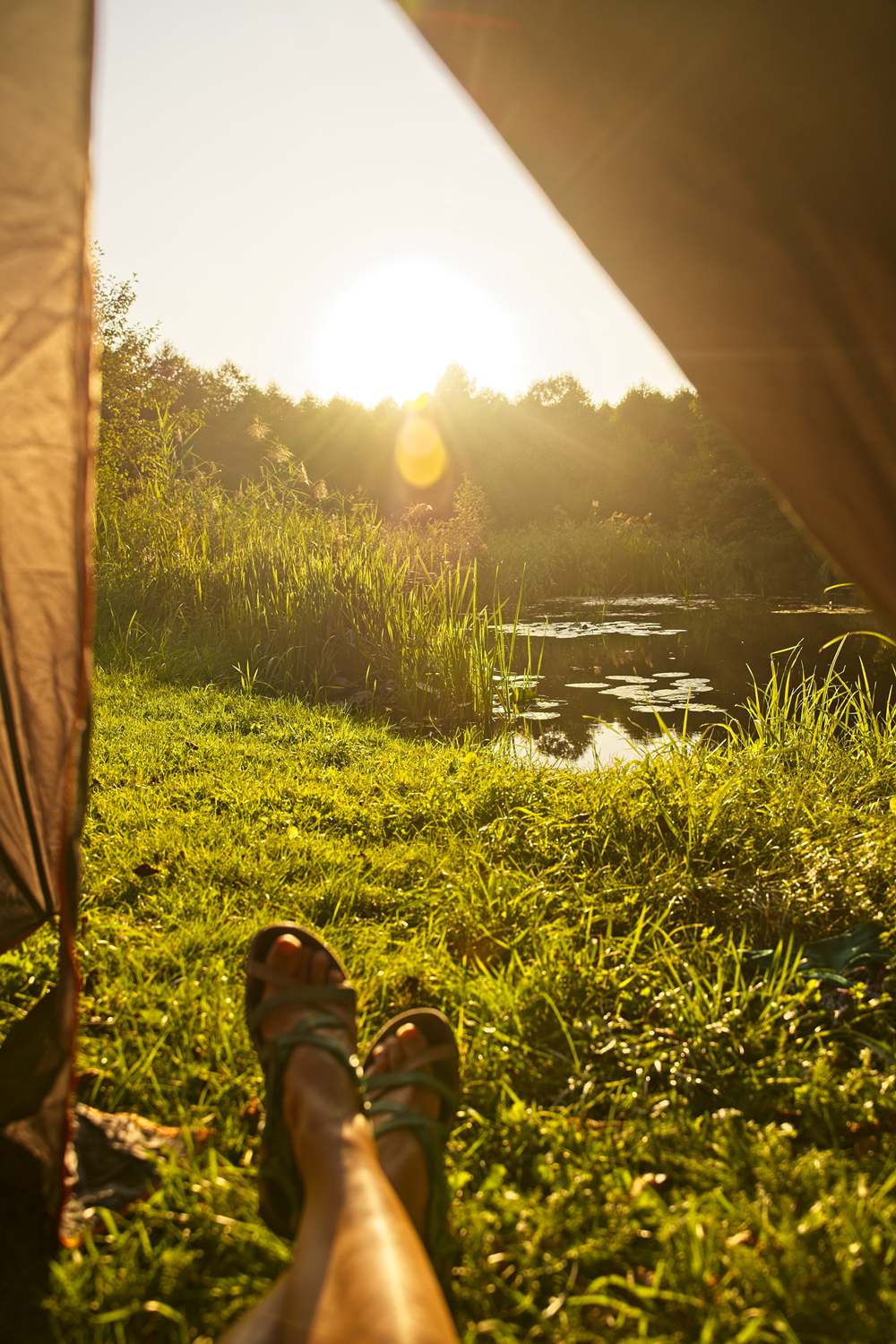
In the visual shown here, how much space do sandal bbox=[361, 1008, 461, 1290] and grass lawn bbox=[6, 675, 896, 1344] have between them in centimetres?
5

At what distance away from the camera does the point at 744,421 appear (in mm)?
1083

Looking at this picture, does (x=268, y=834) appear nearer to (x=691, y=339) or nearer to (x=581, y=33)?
(x=691, y=339)

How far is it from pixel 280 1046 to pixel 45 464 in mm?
1069

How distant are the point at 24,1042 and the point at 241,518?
6.98 m

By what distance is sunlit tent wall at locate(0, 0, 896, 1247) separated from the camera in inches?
36.1

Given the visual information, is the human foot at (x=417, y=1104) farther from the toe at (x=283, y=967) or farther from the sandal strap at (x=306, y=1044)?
the toe at (x=283, y=967)

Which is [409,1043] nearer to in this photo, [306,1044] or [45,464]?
[306,1044]

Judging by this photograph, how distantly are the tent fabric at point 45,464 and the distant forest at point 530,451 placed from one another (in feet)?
60.9

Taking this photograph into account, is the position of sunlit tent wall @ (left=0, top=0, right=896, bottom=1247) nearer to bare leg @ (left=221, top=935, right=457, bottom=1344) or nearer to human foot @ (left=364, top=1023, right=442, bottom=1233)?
bare leg @ (left=221, top=935, right=457, bottom=1344)

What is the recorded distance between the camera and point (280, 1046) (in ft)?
4.73

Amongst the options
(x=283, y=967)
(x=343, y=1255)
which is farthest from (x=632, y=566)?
(x=343, y=1255)

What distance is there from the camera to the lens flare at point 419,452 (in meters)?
32.2

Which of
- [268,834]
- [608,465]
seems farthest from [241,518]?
[608,465]

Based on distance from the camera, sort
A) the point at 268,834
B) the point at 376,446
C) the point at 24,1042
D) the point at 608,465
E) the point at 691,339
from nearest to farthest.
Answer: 1. the point at 691,339
2. the point at 24,1042
3. the point at 268,834
4. the point at 608,465
5. the point at 376,446
